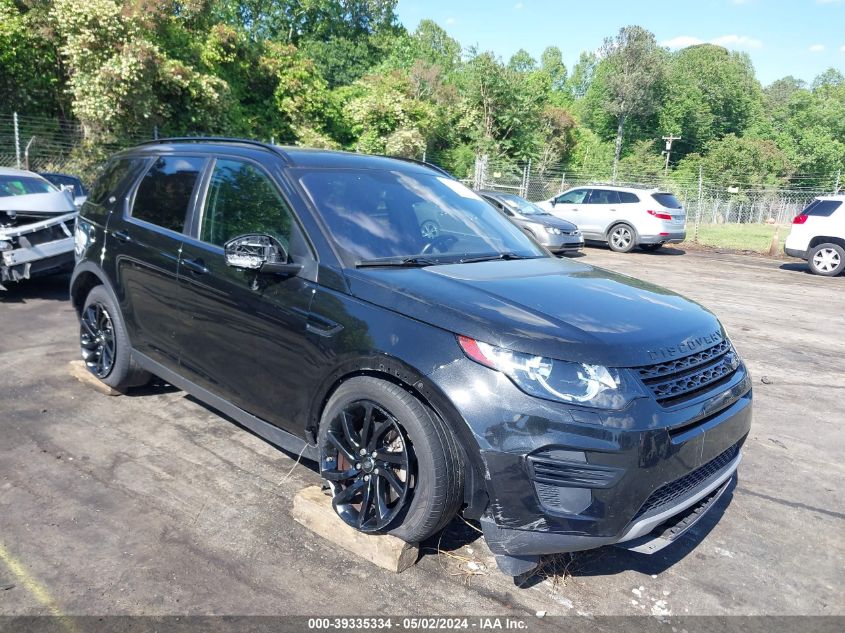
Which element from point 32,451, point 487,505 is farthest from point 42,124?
point 487,505

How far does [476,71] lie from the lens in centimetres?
4006

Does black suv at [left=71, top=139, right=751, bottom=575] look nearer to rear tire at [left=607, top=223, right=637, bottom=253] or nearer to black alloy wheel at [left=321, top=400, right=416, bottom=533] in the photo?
black alloy wheel at [left=321, top=400, right=416, bottom=533]

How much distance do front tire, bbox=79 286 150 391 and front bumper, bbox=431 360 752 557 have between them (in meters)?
2.95

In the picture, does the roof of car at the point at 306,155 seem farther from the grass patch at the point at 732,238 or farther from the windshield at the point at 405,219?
the grass patch at the point at 732,238

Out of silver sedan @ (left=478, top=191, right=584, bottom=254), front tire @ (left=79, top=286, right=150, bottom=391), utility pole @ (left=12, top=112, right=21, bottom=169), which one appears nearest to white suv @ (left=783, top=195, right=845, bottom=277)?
silver sedan @ (left=478, top=191, right=584, bottom=254)

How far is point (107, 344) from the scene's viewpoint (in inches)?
193

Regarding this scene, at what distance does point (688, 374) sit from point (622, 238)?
1595cm

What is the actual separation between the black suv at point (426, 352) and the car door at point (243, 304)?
0.01 metres

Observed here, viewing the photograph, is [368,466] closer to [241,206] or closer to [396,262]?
[396,262]

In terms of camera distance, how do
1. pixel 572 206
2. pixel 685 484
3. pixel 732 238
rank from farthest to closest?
pixel 732 238 → pixel 572 206 → pixel 685 484

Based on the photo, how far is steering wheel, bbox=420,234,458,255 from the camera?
3.58 meters

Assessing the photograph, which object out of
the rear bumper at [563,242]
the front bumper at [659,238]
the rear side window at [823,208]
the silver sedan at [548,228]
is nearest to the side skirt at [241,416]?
the silver sedan at [548,228]

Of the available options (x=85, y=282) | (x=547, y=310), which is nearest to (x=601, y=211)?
(x=85, y=282)

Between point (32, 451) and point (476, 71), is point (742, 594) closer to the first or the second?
point (32, 451)
